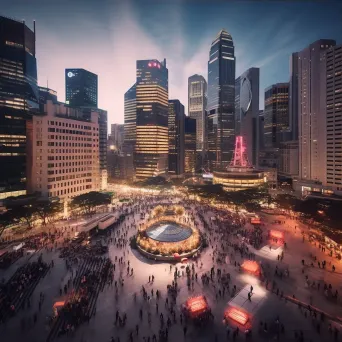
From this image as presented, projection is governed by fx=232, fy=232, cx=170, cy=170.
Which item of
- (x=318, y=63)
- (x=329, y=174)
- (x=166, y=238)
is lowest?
(x=166, y=238)

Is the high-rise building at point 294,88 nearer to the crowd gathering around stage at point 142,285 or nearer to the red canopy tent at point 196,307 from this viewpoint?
the crowd gathering around stage at point 142,285

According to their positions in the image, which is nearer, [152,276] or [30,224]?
[152,276]

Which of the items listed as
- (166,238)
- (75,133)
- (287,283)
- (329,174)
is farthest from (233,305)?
(329,174)

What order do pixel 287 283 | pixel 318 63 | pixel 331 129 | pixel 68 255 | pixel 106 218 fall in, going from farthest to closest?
pixel 318 63, pixel 331 129, pixel 106 218, pixel 68 255, pixel 287 283

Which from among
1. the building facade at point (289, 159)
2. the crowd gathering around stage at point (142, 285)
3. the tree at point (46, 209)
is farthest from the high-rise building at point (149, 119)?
the crowd gathering around stage at point (142, 285)

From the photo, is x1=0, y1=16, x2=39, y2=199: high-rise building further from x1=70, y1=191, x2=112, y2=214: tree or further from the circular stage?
the circular stage

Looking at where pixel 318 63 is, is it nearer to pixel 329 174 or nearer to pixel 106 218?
pixel 329 174

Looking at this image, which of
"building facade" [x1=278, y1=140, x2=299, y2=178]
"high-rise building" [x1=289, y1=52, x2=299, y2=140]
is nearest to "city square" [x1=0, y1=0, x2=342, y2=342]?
"building facade" [x1=278, y1=140, x2=299, y2=178]

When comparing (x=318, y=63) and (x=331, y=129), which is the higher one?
(x=318, y=63)
